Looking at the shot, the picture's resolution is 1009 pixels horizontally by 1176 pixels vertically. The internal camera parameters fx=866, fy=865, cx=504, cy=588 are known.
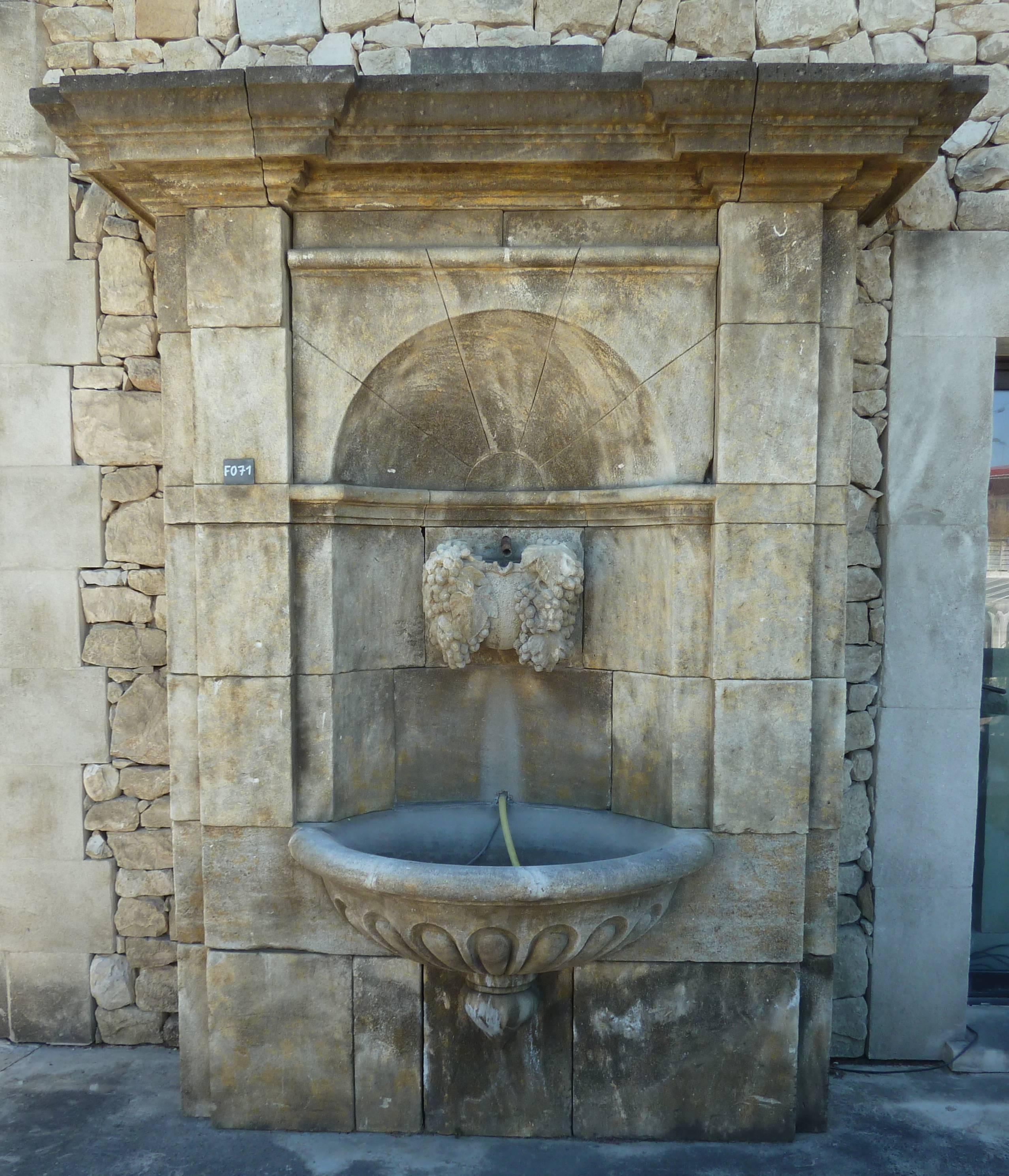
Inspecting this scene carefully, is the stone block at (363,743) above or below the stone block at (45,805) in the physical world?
above

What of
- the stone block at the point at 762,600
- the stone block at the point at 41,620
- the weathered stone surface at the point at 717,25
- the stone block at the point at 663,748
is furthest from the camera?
the stone block at the point at 41,620

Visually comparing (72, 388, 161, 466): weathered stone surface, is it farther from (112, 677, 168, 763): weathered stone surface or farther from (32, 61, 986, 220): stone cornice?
(32, 61, 986, 220): stone cornice

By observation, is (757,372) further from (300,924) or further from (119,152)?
(300,924)

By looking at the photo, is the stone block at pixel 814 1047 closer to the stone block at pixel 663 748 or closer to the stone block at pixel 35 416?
the stone block at pixel 663 748

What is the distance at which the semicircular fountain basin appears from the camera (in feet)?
7.70

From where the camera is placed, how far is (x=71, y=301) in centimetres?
309

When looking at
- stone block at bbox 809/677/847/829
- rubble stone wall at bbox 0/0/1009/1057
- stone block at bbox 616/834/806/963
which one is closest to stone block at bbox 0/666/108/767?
rubble stone wall at bbox 0/0/1009/1057

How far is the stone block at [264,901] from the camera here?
2.73 meters

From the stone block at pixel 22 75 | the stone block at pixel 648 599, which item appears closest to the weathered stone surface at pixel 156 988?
the stone block at pixel 648 599

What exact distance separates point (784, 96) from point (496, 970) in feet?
8.44

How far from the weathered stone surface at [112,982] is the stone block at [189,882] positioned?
1.89 ft

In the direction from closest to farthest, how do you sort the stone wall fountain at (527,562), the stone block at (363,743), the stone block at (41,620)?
the stone wall fountain at (527,562), the stone block at (363,743), the stone block at (41,620)

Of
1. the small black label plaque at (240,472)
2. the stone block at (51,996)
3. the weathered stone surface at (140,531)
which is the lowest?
the stone block at (51,996)

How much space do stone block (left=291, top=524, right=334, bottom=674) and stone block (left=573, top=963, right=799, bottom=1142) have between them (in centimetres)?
132
